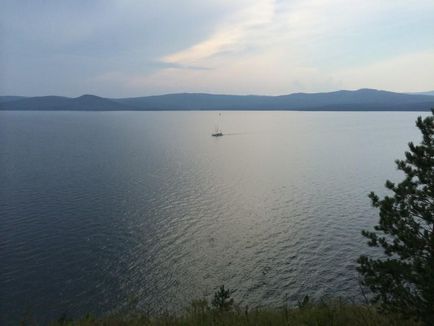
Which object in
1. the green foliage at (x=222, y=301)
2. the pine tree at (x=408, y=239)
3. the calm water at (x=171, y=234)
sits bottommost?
the calm water at (x=171, y=234)

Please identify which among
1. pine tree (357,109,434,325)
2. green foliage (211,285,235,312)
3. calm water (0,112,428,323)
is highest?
pine tree (357,109,434,325)

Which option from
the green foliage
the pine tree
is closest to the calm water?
the green foliage

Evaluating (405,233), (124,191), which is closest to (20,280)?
(124,191)

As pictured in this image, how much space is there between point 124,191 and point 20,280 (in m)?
31.5

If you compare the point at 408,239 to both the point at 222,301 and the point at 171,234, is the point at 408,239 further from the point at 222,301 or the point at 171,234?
the point at 171,234

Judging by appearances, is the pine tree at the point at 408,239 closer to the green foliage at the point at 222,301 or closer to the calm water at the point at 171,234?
the green foliage at the point at 222,301

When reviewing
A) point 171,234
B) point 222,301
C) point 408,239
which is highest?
point 408,239

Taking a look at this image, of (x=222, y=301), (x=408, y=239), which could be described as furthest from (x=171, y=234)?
(x=408, y=239)

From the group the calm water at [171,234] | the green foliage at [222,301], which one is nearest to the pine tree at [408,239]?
the green foliage at [222,301]

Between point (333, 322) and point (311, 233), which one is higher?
point (333, 322)

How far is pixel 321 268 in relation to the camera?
37.4 m

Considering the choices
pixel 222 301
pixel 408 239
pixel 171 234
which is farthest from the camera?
pixel 171 234

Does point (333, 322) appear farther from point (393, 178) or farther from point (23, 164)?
point (23, 164)

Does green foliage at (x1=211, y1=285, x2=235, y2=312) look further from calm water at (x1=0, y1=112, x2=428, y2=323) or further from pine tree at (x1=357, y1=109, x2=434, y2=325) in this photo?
pine tree at (x1=357, y1=109, x2=434, y2=325)
